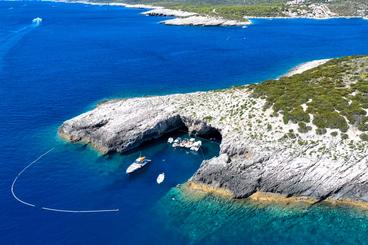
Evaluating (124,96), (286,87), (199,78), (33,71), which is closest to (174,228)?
(286,87)

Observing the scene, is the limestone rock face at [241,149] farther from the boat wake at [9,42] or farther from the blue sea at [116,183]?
the boat wake at [9,42]

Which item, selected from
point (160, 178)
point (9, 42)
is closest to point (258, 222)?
point (160, 178)

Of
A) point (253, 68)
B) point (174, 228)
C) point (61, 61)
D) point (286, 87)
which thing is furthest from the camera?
point (61, 61)

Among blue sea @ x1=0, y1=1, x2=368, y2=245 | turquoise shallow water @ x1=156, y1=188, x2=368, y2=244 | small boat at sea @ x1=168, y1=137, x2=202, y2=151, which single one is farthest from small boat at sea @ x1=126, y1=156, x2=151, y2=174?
turquoise shallow water @ x1=156, y1=188, x2=368, y2=244

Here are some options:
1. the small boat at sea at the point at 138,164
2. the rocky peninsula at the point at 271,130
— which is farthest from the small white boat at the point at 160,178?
Answer: the rocky peninsula at the point at 271,130

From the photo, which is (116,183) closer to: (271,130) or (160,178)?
(160,178)

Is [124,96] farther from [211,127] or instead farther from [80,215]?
[80,215]
